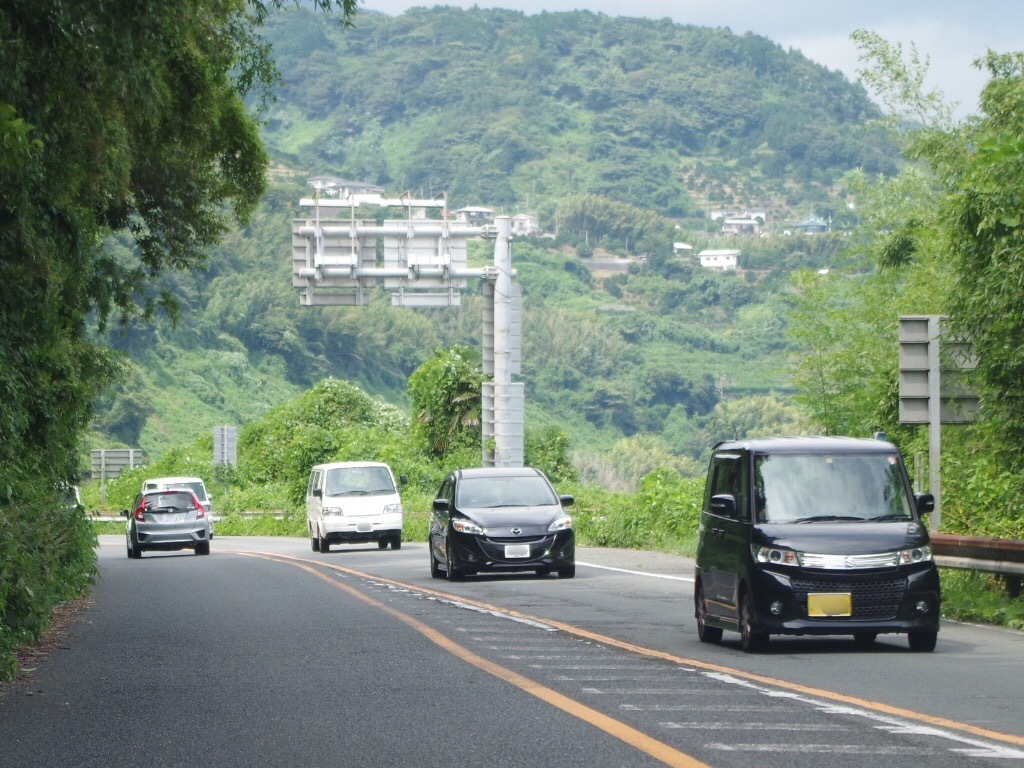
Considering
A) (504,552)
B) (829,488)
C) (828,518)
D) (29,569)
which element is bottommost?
(504,552)

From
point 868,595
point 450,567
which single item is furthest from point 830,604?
point 450,567

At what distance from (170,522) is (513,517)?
18465 mm

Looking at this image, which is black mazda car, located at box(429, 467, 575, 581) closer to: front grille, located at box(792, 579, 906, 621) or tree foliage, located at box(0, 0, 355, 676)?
tree foliage, located at box(0, 0, 355, 676)

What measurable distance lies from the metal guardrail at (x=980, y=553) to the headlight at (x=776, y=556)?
3.54m

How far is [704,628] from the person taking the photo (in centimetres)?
1476

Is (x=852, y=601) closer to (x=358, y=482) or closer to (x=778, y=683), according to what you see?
(x=778, y=683)

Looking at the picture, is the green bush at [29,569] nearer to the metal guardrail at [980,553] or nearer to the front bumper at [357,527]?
the metal guardrail at [980,553]

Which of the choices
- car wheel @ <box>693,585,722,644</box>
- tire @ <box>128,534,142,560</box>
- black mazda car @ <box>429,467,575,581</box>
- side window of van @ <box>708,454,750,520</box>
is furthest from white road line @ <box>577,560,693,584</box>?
tire @ <box>128,534,142,560</box>

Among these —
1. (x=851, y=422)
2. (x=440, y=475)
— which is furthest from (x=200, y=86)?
(x=440, y=475)

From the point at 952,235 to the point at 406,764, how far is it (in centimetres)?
1392

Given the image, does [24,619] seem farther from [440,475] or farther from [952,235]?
[440,475]

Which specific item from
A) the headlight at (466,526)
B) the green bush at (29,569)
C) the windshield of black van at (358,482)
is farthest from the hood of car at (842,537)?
the windshield of black van at (358,482)

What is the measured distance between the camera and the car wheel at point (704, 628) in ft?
48.1

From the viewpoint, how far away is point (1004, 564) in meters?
16.5
